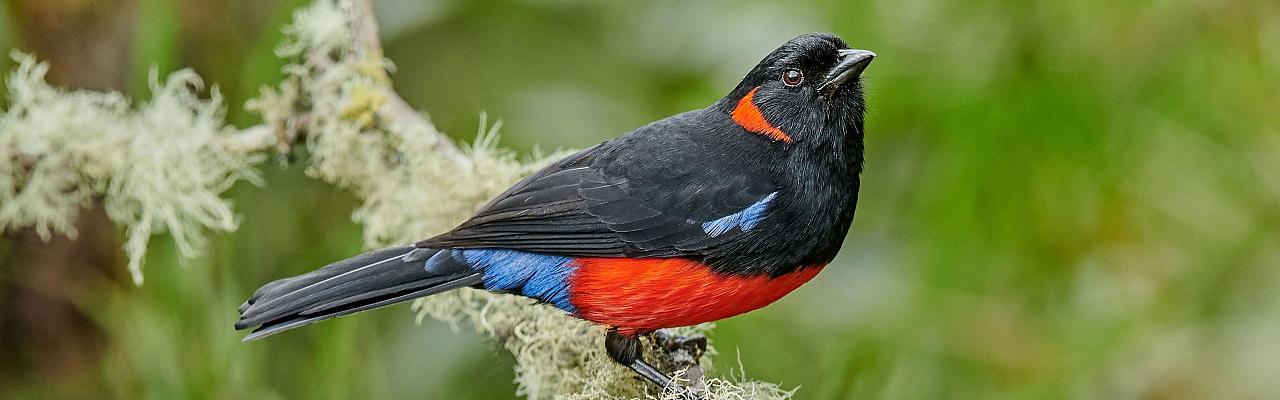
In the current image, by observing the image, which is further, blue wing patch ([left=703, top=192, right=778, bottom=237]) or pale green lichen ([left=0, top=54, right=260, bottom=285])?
pale green lichen ([left=0, top=54, right=260, bottom=285])

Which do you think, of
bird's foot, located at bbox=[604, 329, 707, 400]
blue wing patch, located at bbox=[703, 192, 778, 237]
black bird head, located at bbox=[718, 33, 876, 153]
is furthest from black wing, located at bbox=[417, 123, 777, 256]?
bird's foot, located at bbox=[604, 329, 707, 400]

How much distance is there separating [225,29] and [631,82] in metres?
1.57

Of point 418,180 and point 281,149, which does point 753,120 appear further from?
point 281,149

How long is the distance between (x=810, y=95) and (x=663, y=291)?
593mm

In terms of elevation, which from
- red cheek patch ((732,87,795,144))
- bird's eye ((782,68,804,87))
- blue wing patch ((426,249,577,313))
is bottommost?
blue wing patch ((426,249,577,313))

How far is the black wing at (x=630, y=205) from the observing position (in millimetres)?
2914

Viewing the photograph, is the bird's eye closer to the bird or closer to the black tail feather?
the bird

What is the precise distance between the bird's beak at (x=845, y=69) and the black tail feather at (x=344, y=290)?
96 centimetres

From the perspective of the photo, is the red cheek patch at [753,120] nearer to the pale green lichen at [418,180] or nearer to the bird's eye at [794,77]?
the bird's eye at [794,77]

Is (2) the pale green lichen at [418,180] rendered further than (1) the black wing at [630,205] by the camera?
Yes

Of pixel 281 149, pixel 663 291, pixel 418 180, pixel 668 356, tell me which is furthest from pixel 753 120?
pixel 281 149

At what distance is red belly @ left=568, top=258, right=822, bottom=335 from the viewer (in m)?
2.85

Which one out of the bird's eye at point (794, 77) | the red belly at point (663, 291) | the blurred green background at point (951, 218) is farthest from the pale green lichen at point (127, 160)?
the bird's eye at point (794, 77)

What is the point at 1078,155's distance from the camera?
3.85 metres
